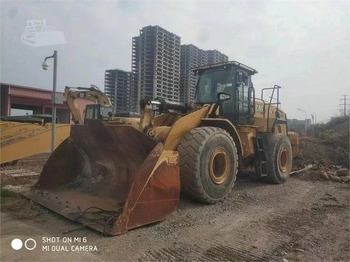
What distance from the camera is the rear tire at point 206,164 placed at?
522 centimetres

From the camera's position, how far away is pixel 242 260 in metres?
3.55

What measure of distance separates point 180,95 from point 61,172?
13.5 ft

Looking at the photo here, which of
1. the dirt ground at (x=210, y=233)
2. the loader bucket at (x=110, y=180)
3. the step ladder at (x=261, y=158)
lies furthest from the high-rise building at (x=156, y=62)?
the dirt ground at (x=210, y=233)

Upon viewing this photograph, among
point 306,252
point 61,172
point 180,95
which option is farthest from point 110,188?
point 180,95

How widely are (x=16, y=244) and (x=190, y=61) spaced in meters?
7.56

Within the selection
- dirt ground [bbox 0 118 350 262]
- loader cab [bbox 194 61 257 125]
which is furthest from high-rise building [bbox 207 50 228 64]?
dirt ground [bbox 0 118 350 262]

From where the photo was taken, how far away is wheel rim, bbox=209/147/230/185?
5664mm

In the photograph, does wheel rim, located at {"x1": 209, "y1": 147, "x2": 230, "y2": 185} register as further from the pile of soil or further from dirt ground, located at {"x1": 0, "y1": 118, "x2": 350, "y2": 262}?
the pile of soil

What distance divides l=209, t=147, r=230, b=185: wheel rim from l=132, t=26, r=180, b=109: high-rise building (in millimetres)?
3541

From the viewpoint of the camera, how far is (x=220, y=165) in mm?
5965

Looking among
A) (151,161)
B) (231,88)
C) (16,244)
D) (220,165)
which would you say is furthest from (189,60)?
(16,244)

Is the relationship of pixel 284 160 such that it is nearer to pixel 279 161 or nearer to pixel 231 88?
pixel 279 161

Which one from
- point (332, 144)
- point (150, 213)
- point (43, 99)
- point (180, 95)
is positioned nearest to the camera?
point (150, 213)

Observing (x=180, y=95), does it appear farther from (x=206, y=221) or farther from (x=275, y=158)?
(x=206, y=221)
